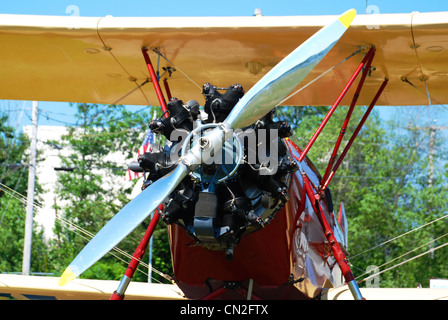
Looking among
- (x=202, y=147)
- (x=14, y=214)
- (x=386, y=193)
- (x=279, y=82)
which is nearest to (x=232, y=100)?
(x=279, y=82)

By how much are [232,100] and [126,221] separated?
1209 millimetres

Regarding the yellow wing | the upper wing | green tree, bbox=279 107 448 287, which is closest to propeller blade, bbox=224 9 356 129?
the upper wing

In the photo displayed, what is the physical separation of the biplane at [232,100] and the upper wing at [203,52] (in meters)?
0.01

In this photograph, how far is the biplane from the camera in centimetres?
503

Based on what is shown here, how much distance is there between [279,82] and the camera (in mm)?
5023

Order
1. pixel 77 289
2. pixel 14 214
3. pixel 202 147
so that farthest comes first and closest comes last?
pixel 14 214 → pixel 77 289 → pixel 202 147

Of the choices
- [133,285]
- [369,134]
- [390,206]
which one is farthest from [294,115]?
[133,285]

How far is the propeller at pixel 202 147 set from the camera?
489 centimetres

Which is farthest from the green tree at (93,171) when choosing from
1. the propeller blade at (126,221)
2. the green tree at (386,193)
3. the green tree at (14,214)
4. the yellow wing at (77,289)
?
the propeller blade at (126,221)

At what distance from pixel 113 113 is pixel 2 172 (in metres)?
5.58

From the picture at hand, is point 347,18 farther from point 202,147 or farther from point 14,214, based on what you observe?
point 14,214

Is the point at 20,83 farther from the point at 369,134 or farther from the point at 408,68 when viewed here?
the point at 369,134

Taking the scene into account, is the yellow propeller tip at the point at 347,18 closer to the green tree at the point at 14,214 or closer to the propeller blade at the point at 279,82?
the propeller blade at the point at 279,82
